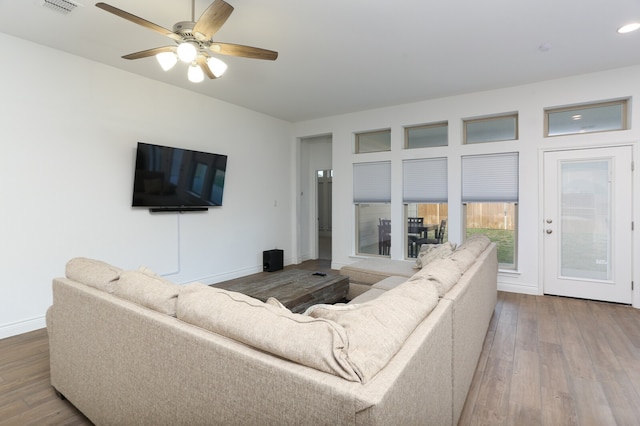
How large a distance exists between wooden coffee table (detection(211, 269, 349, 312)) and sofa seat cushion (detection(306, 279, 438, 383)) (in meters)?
1.55

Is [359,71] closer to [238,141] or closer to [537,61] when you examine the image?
[537,61]

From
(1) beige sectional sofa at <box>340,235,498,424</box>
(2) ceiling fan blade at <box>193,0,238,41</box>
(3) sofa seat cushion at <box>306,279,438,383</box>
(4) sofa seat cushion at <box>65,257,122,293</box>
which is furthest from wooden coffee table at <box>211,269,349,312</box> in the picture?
(2) ceiling fan blade at <box>193,0,238,41</box>

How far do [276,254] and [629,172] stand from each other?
16.3 ft

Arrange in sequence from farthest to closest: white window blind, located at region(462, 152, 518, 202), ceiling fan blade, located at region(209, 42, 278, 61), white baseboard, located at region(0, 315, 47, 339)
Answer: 1. white window blind, located at region(462, 152, 518, 202)
2. white baseboard, located at region(0, 315, 47, 339)
3. ceiling fan blade, located at region(209, 42, 278, 61)

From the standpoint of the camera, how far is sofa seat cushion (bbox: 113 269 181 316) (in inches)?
56.1

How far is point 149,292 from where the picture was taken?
4.96 ft

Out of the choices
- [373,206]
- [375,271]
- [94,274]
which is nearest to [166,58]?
[94,274]

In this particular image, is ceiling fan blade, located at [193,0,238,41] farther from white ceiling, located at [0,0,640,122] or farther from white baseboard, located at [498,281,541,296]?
white baseboard, located at [498,281,541,296]

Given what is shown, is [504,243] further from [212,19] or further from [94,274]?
[94,274]

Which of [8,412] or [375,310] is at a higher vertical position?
[375,310]

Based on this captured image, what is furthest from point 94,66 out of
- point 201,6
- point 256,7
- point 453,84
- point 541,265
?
point 541,265

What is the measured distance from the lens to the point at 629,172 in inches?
152

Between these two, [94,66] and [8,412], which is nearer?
[8,412]

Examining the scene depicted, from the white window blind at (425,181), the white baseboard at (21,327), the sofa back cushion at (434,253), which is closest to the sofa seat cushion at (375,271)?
the sofa back cushion at (434,253)
